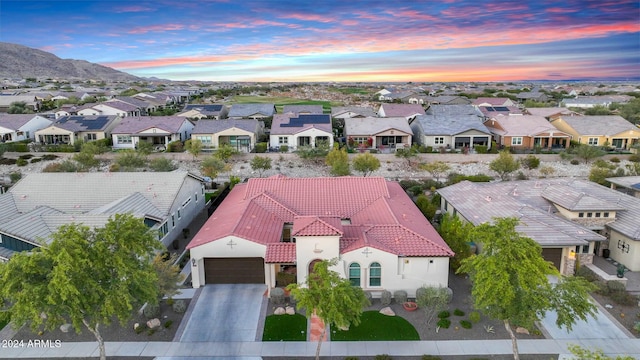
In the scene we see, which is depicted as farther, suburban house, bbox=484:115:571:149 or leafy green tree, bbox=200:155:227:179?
suburban house, bbox=484:115:571:149

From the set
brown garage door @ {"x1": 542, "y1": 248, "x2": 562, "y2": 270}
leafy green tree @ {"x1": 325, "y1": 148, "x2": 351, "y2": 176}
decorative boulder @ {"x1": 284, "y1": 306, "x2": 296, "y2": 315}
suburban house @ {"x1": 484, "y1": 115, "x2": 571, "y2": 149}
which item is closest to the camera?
decorative boulder @ {"x1": 284, "y1": 306, "x2": 296, "y2": 315}

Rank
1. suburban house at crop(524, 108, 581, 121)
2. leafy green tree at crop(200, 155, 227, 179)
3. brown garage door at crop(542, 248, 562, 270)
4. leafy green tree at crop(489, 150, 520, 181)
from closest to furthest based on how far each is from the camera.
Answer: brown garage door at crop(542, 248, 562, 270), leafy green tree at crop(200, 155, 227, 179), leafy green tree at crop(489, 150, 520, 181), suburban house at crop(524, 108, 581, 121)

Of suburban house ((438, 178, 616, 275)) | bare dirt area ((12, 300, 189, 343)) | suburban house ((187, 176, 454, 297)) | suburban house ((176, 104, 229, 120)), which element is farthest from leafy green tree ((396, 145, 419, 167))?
bare dirt area ((12, 300, 189, 343))

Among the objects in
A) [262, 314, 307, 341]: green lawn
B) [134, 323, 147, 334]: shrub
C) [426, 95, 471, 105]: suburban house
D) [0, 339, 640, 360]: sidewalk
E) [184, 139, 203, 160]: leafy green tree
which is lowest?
[0, 339, 640, 360]: sidewalk

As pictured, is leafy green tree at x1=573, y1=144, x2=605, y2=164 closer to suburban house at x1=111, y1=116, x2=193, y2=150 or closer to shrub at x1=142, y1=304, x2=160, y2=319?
shrub at x1=142, y1=304, x2=160, y2=319

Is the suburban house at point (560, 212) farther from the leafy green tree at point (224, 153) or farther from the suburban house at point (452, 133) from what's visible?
the leafy green tree at point (224, 153)

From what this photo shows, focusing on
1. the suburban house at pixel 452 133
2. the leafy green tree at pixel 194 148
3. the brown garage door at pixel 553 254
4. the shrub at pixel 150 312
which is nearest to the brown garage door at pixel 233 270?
the shrub at pixel 150 312

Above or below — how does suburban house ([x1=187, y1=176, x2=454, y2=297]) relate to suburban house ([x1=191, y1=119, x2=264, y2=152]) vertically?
below
